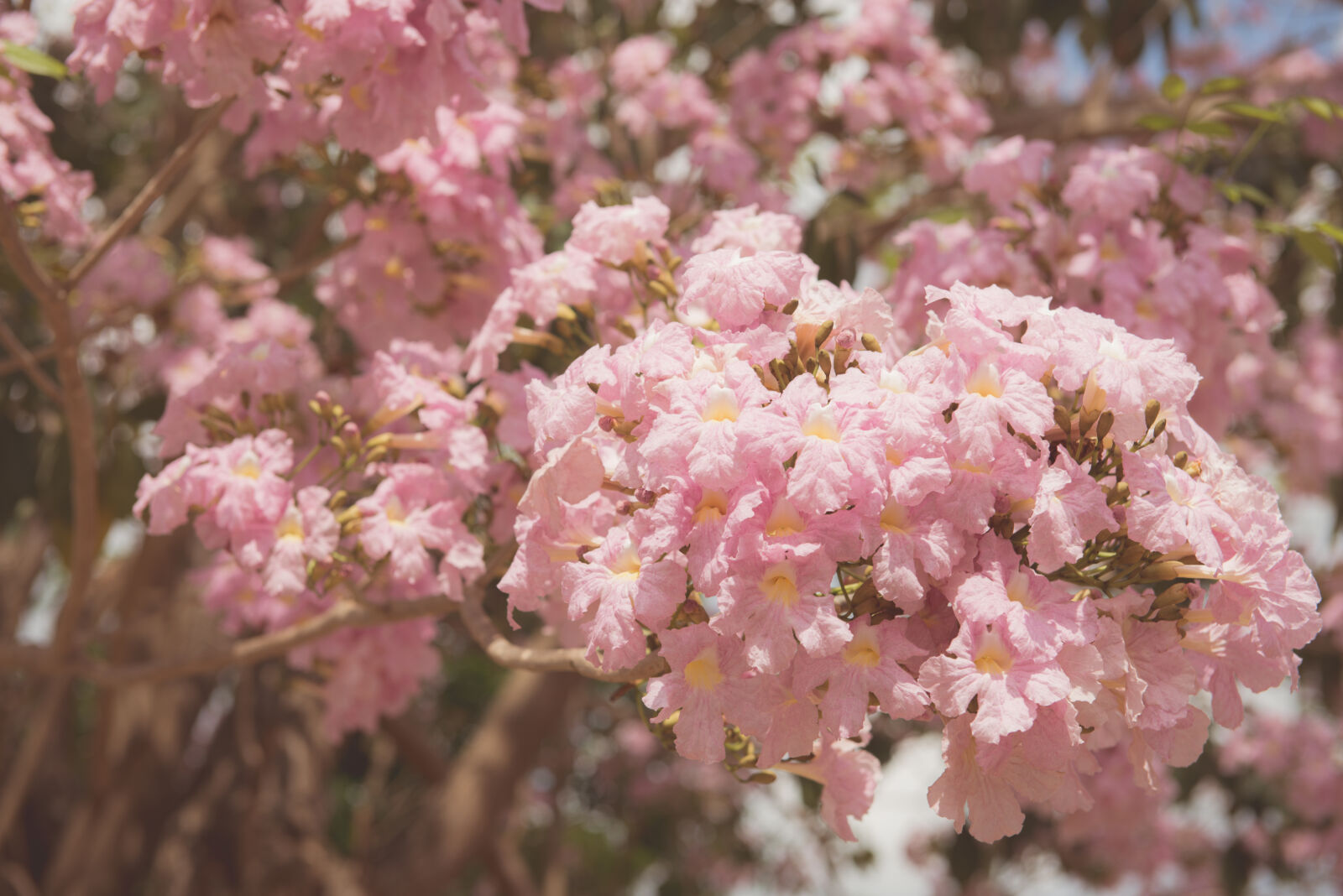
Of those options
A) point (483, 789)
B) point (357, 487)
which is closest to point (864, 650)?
point (357, 487)

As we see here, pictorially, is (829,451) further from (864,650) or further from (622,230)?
(622,230)

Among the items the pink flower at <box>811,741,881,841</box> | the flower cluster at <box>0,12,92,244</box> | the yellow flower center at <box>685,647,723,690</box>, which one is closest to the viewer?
the yellow flower center at <box>685,647,723,690</box>

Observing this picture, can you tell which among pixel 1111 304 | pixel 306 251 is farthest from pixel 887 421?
pixel 306 251

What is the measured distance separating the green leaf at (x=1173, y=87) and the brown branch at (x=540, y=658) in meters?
1.33

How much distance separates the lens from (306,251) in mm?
3449

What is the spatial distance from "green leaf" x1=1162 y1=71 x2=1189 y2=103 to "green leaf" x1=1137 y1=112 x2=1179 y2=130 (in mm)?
31

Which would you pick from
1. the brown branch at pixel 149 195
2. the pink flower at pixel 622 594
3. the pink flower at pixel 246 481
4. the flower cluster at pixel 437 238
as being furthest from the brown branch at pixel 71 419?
the pink flower at pixel 622 594

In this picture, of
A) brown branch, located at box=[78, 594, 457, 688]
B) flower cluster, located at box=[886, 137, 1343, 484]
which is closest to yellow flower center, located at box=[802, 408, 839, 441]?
brown branch, located at box=[78, 594, 457, 688]

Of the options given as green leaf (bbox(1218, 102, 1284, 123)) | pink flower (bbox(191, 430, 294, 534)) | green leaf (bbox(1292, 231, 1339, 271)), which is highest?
pink flower (bbox(191, 430, 294, 534))

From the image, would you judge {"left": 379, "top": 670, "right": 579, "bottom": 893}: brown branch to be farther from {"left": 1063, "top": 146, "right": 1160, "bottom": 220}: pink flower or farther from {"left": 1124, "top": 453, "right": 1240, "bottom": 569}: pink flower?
{"left": 1124, "top": 453, "right": 1240, "bottom": 569}: pink flower

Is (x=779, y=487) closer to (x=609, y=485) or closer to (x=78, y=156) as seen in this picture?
(x=609, y=485)

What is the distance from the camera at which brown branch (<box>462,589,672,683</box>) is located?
1.22 meters

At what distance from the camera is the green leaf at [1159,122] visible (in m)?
1.92

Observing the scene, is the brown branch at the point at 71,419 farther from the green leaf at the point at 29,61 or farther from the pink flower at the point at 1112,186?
the pink flower at the point at 1112,186
